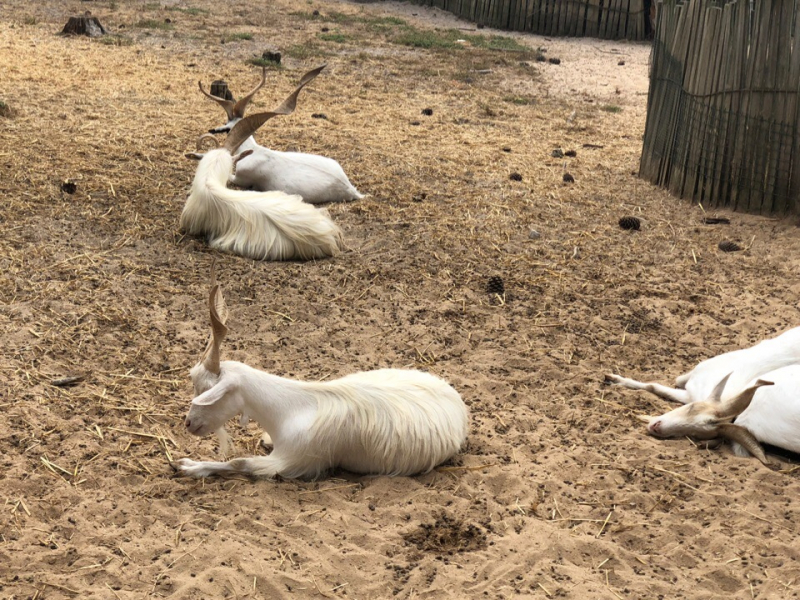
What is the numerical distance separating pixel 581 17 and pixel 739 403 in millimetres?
14074

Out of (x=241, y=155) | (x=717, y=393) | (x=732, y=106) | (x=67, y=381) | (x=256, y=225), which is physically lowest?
(x=67, y=381)

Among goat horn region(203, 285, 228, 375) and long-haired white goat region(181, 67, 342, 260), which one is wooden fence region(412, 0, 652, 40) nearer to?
long-haired white goat region(181, 67, 342, 260)

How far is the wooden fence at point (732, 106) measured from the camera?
725cm

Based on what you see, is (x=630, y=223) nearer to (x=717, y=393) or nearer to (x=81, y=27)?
(x=717, y=393)

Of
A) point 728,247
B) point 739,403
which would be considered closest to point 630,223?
point 728,247

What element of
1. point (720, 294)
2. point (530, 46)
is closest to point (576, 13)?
point (530, 46)

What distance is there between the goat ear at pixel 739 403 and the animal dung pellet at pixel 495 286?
194 centimetres

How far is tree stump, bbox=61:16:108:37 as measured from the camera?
43.2ft

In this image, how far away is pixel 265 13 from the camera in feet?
54.9

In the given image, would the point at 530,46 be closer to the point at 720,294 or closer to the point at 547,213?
the point at 547,213

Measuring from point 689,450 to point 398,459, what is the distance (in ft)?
4.77

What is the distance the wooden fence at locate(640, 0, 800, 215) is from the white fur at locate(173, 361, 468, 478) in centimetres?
465

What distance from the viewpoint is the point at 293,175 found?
7.39 meters

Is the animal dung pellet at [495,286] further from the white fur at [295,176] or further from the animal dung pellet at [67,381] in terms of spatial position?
the animal dung pellet at [67,381]
